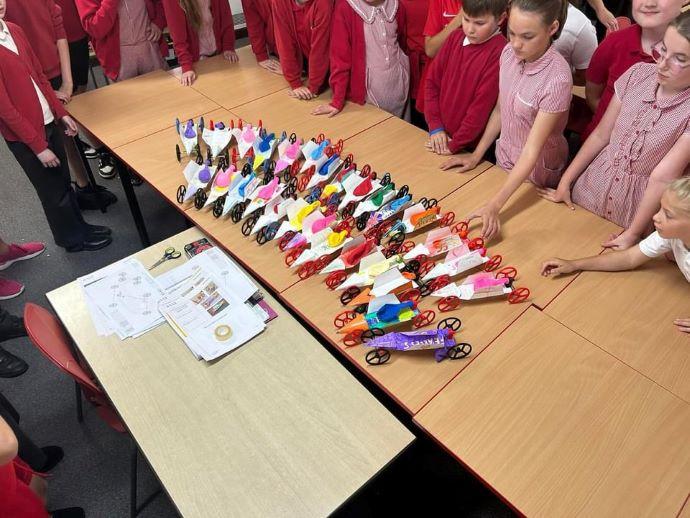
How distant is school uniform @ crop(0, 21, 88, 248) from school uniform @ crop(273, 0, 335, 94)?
1.19 m

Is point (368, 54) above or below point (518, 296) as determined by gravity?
above

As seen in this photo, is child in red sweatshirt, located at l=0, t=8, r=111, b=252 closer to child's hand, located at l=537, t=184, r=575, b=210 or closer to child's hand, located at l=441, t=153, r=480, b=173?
child's hand, located at l=441, t=153, r=480, b=173

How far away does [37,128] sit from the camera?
2289 millimetres

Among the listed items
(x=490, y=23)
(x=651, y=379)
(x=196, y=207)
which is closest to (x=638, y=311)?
Answer: (x=651, y=379)

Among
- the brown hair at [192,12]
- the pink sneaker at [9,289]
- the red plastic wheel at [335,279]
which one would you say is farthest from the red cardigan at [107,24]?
the red plastic wheel at [335,279]

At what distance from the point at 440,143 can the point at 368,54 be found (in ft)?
2.25

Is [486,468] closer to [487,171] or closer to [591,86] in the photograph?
Result: [487,171]

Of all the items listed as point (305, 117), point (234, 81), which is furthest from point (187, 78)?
point (305, 117)

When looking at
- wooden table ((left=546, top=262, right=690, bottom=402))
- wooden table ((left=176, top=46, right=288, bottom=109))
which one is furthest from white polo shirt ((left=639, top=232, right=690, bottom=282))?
wooden table ((left=176, top=46, right=288, bottom=109))

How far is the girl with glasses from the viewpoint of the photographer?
153 cm

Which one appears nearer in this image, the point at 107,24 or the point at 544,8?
the point at 544,8

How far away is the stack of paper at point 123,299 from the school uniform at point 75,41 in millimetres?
1911

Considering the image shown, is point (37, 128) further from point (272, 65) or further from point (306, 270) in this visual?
point (306, 270)

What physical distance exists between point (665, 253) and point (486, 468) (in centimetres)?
101
